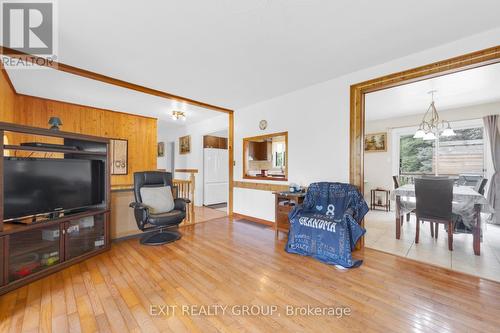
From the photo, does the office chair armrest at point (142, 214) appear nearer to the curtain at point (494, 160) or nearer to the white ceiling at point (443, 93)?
the white ceiling at point (443, 93)

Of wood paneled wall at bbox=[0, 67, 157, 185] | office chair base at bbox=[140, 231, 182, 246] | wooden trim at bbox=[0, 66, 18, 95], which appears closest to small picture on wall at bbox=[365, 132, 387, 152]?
office chair base at bbox=[140, 231, 182, 246]

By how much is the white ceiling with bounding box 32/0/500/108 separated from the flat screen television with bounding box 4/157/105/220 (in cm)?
133

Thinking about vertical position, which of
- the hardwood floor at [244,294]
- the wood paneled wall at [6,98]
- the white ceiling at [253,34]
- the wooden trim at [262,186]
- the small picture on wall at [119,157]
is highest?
the white ceiling at [253,34]

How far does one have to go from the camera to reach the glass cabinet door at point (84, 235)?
95.0 inches

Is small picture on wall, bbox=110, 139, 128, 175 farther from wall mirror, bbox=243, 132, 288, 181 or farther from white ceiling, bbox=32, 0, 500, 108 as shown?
wall mirror, bbox=243, 132, 288, 181

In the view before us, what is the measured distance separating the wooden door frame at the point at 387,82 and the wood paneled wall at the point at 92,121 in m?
4.93

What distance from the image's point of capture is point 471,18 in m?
1.86

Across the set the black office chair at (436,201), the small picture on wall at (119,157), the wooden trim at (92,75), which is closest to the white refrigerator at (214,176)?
the small picture on wall at (119,157)

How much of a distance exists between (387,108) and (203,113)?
14.1 ft

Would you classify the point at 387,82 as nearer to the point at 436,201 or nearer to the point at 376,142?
the point at 436,201

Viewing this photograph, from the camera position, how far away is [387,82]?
8.66ft

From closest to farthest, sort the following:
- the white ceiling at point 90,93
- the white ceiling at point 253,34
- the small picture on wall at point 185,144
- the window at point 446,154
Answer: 1. the white ceiling at point 253,34
2. the white ceiling at point 90,93
3. the window at point 446,154
4. the small picture on wall at point 185,144

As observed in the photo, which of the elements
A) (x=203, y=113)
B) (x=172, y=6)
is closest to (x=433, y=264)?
(x=172, y=6)

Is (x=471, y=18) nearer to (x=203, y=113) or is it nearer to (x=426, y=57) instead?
(x=426, y=57)
